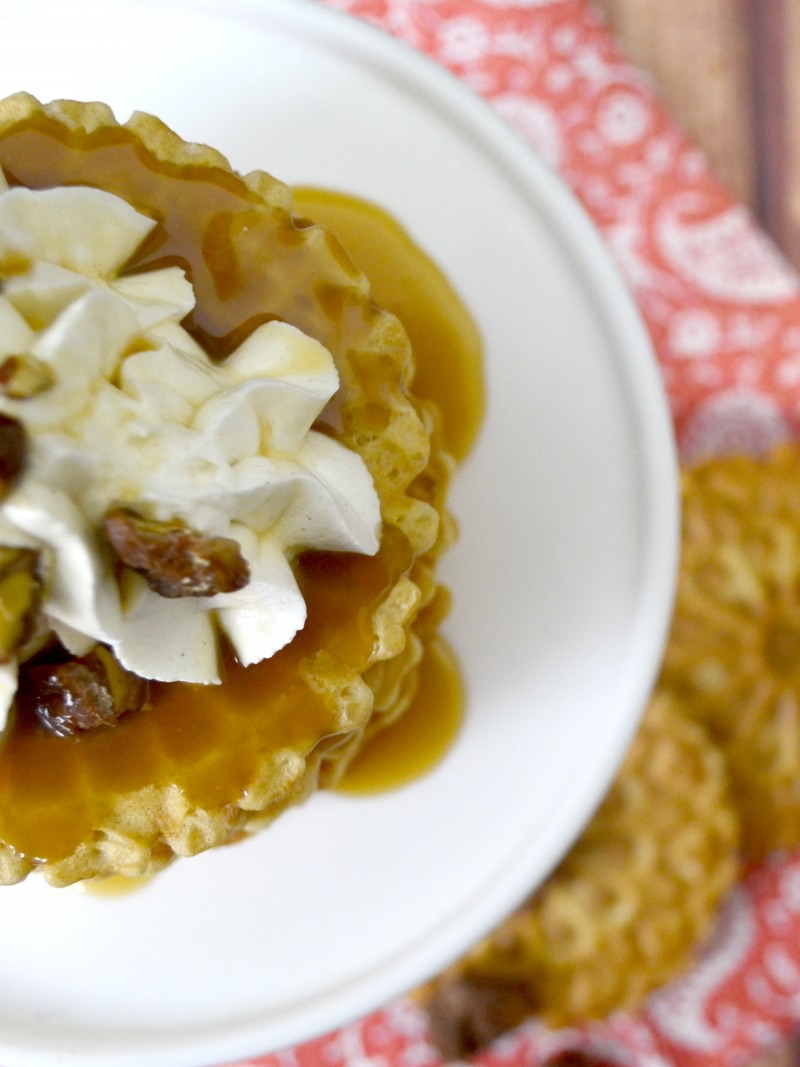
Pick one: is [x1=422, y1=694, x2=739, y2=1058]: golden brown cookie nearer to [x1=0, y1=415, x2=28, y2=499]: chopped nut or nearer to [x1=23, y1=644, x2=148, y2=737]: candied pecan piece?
[x1=23, y1=644, x2=148, y2=737]: candied pecan piece

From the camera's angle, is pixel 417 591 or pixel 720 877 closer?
pixel 417 591

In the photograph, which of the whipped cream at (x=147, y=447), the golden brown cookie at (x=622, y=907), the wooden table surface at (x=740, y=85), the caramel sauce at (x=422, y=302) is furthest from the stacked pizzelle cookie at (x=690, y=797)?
the whipped cream at (x=147, y=447)

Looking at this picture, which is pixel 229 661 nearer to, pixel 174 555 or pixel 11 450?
pixel 174 555

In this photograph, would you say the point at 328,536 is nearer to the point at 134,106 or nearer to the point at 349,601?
the point at 349,601

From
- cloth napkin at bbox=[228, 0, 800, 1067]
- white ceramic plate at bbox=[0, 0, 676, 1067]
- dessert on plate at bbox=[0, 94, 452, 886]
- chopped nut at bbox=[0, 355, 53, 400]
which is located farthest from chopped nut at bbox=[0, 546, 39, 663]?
cloth napkin at bbox=[228, 0, 800, 1067]

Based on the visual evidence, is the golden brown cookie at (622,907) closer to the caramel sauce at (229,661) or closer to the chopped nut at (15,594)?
the caramel sauce at (229,661)

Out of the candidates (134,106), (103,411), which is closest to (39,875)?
(103,411)
